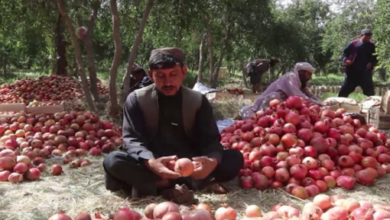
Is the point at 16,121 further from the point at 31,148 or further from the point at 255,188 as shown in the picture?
the point at 255,188

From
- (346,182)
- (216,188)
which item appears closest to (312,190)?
(346,182)

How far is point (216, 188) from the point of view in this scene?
334 centimetres

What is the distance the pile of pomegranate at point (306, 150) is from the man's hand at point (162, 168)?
2.88 feet

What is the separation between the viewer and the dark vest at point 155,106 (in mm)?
3264

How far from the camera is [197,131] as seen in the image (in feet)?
11.0

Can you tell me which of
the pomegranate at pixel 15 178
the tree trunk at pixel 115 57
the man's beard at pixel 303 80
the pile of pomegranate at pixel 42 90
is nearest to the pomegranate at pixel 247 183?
the pomegranate at pixel 15 178

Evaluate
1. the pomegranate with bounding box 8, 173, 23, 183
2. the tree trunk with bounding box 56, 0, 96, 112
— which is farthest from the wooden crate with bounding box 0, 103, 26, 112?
the pomegranate with bounding box 8, 173, 23, 183

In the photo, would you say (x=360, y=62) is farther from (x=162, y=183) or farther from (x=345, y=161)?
(x=162, y=183)

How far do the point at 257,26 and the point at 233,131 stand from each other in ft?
39.2

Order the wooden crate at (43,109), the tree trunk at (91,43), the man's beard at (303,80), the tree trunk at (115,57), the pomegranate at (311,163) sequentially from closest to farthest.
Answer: the pomegranate at (311,163)
the man's beard at (303,80)
the wooden crate at (43,109)
the tree trunk at (115,57)
the tree trunk at (91,43)

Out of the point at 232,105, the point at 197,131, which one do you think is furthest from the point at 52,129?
the point at 232,105

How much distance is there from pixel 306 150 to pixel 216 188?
3.18 ft

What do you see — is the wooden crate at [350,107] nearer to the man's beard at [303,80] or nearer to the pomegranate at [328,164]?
the man's beard at [303,80]

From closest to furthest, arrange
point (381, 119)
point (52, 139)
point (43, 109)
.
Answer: point (52, 139) → point (43, 109) → point (381, 119)
